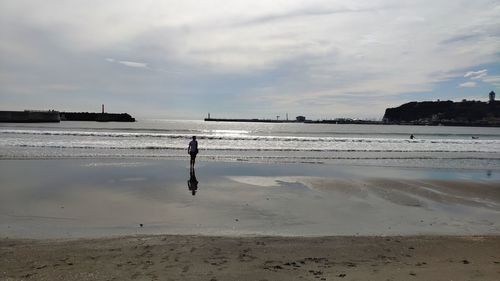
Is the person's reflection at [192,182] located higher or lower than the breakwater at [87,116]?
lower

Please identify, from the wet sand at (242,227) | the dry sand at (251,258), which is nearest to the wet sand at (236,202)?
the wet sand at (242,227)

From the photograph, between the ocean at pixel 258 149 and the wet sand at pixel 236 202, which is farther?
the ocean at pixel 258 149

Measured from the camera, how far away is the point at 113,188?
14.6 meters

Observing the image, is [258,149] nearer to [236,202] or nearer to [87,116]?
[236,202]

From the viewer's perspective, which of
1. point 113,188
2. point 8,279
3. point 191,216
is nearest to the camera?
point 8,279

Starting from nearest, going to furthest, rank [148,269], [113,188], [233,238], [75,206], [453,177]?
[148,269] < [233,238] < [75,206] < [113,188] < [453,177]

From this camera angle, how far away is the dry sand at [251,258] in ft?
20.6

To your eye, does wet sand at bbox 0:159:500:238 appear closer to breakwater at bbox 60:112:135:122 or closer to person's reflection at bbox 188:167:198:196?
person's reflection at bbox 188:167:198:196

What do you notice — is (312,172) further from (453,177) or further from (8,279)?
(8,279)

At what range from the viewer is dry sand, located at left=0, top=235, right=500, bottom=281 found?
627 centimetres

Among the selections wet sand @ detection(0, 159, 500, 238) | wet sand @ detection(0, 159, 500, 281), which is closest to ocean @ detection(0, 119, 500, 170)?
wet sand @ detection(0, 159, 500, 238)

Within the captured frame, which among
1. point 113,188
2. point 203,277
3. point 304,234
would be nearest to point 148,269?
point 203,277

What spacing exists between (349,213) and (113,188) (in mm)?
7715

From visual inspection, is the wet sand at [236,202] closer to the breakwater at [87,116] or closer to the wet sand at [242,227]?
Result: the wet sand at [242,227]
